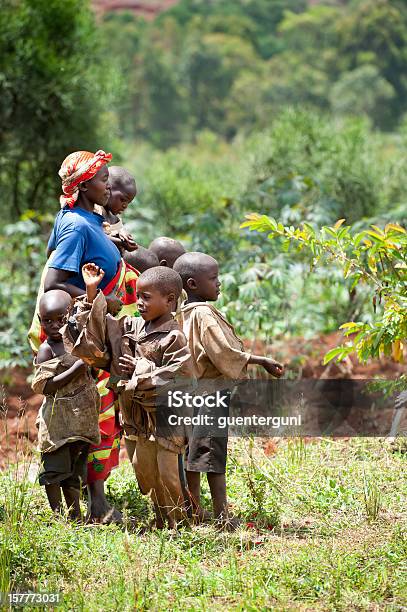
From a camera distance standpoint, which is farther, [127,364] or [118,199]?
[118,199]

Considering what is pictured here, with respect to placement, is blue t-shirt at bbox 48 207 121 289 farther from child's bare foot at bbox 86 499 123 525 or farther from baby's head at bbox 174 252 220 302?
child's bare foot at bbox 86 499 123 525

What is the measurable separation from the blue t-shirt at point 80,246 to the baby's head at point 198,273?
1.24ft

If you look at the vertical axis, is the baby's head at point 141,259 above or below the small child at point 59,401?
above

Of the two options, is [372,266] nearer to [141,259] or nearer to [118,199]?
[141,259]

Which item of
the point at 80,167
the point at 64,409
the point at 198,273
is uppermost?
the point at 80,167

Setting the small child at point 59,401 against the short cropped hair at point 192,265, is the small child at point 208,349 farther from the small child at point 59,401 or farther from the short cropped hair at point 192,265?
the small child at point 59,401

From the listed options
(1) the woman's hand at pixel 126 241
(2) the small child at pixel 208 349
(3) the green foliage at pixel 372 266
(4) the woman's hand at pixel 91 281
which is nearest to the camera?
(4) the woman's hand at pixel 91 281

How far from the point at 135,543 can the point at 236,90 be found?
73.5 metres

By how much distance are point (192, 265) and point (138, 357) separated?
0.51 metres

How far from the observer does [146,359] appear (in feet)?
12.2

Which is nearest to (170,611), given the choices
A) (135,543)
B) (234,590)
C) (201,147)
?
(234,590)

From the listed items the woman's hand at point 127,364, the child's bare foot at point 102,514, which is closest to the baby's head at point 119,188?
the woman's hand at point 127,364

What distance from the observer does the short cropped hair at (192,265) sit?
13.0 feet

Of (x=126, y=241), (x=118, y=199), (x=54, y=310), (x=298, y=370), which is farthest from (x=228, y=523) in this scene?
(x=298, y=370)
